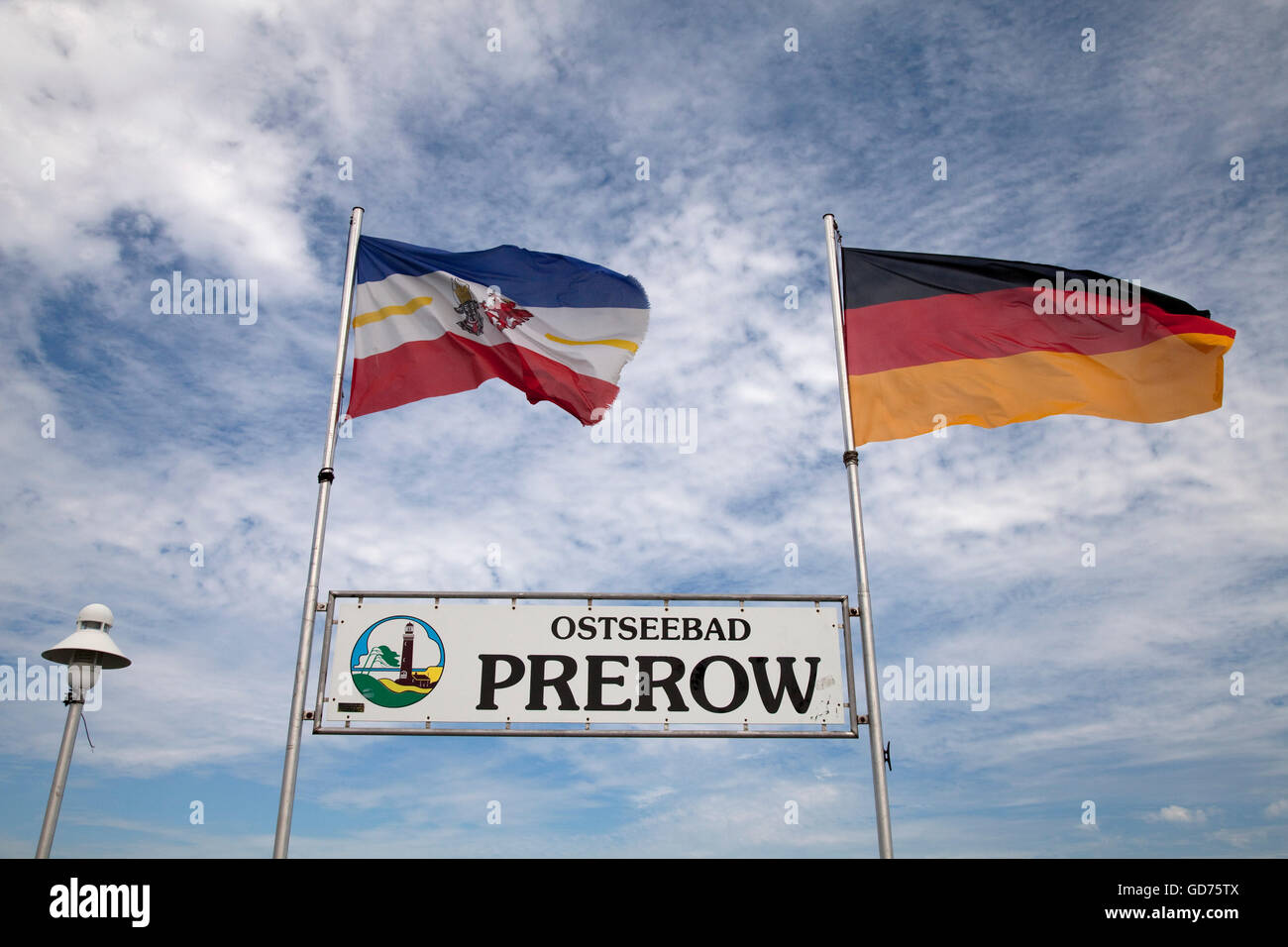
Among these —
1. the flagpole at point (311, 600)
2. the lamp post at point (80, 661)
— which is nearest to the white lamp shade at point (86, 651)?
the lamp post at point (80, 661)

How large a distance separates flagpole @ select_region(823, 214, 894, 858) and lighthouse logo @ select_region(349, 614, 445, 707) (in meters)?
4.62

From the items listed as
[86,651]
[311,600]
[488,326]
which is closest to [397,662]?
[311,600]

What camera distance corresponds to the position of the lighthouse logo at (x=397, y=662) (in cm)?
945

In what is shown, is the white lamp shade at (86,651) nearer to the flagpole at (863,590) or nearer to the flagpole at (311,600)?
the flagpole at (311,600)

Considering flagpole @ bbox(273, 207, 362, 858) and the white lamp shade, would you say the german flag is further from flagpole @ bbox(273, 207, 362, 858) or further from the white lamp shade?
the white lamp shade

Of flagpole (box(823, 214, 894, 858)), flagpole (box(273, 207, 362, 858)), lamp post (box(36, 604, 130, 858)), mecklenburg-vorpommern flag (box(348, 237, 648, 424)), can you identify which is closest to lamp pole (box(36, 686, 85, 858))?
lamp post (box(36, 604, 130, 858))

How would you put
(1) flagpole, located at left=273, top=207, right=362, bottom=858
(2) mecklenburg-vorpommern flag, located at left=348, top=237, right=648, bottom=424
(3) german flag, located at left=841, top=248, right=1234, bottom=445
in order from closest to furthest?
(1) flagpole, located at left=273, top=207, right=362, bottom=858
(3) german flag, located at left=841, top=248, right=1234, bottom=445
(2) mecklenburg-vorpommern flag, located at left=348, top=237, right=648, bottom=424

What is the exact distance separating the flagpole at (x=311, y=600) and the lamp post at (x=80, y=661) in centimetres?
252

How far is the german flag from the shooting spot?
1095 centimetres

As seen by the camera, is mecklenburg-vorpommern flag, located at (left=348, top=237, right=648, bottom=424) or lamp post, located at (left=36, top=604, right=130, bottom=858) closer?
lamp post, located at (left=36, top=604, right=130, bottom=858)

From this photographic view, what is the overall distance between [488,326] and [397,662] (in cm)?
438
